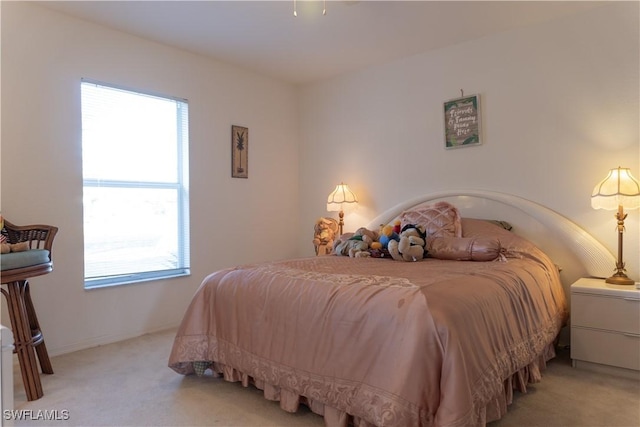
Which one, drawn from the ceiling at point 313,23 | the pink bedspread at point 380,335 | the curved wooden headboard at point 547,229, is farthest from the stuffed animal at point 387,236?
the ceiling at point 313,23

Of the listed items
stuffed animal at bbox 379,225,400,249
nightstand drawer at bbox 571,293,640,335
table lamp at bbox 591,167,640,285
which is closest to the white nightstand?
nightstand drawer at bbox 571,293,640,335

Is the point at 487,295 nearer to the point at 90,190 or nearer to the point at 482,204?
the point at 482,204

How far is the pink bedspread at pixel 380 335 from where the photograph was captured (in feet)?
4.82

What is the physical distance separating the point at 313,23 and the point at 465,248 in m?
2.09

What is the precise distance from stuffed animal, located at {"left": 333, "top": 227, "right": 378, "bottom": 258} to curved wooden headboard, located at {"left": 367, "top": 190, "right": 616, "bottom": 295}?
84 cm

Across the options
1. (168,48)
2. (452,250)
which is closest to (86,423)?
(452,250)

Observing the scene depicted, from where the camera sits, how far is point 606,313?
2441 mm

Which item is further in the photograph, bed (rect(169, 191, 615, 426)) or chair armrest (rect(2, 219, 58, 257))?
chair armrest (rect(2, 219, 58, 257))

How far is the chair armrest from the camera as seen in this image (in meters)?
2.42

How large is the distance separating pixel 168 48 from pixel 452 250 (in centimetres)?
300

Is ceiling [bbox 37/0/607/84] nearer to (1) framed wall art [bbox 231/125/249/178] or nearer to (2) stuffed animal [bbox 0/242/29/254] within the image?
(1) framed wall art [bbox 231/125/249/178]

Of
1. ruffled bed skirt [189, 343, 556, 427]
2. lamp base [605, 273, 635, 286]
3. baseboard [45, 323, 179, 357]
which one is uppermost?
lamp base [605, 273, 635, 286]
